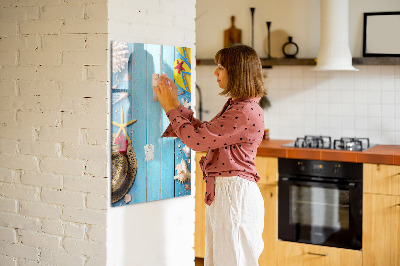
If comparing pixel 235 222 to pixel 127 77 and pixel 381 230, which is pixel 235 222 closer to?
pixel 127 77

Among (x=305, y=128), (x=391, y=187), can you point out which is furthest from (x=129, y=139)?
(x=305, y=128)

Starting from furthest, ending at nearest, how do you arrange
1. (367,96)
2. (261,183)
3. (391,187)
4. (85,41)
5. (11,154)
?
(367,96) < (261,183) < (391,187) < (11,154) < (85,41)

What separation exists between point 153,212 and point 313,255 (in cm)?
162

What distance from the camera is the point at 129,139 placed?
2.72m

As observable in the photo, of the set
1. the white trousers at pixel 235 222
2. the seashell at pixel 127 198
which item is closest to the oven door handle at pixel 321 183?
the white trousers at pixel 235 222

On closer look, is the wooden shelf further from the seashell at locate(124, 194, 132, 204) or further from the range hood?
the seashell at locate(124, 194, 132, 204)

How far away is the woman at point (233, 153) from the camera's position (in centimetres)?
255

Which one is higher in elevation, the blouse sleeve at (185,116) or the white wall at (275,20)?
the white wall at (275,20)

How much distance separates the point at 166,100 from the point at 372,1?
2315 millimetres

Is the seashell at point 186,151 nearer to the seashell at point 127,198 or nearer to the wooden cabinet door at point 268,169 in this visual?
the seashell at point 127,198

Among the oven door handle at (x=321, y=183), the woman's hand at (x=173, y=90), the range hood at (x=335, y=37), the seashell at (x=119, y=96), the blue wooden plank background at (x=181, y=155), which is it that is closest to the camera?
the seashell at (x=119, y=96)

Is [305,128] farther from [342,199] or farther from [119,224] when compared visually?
[119,224]

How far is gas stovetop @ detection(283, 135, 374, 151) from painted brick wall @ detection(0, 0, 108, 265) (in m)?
1.90

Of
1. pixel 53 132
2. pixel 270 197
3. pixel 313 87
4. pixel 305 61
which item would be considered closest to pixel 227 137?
pixel 53 132
